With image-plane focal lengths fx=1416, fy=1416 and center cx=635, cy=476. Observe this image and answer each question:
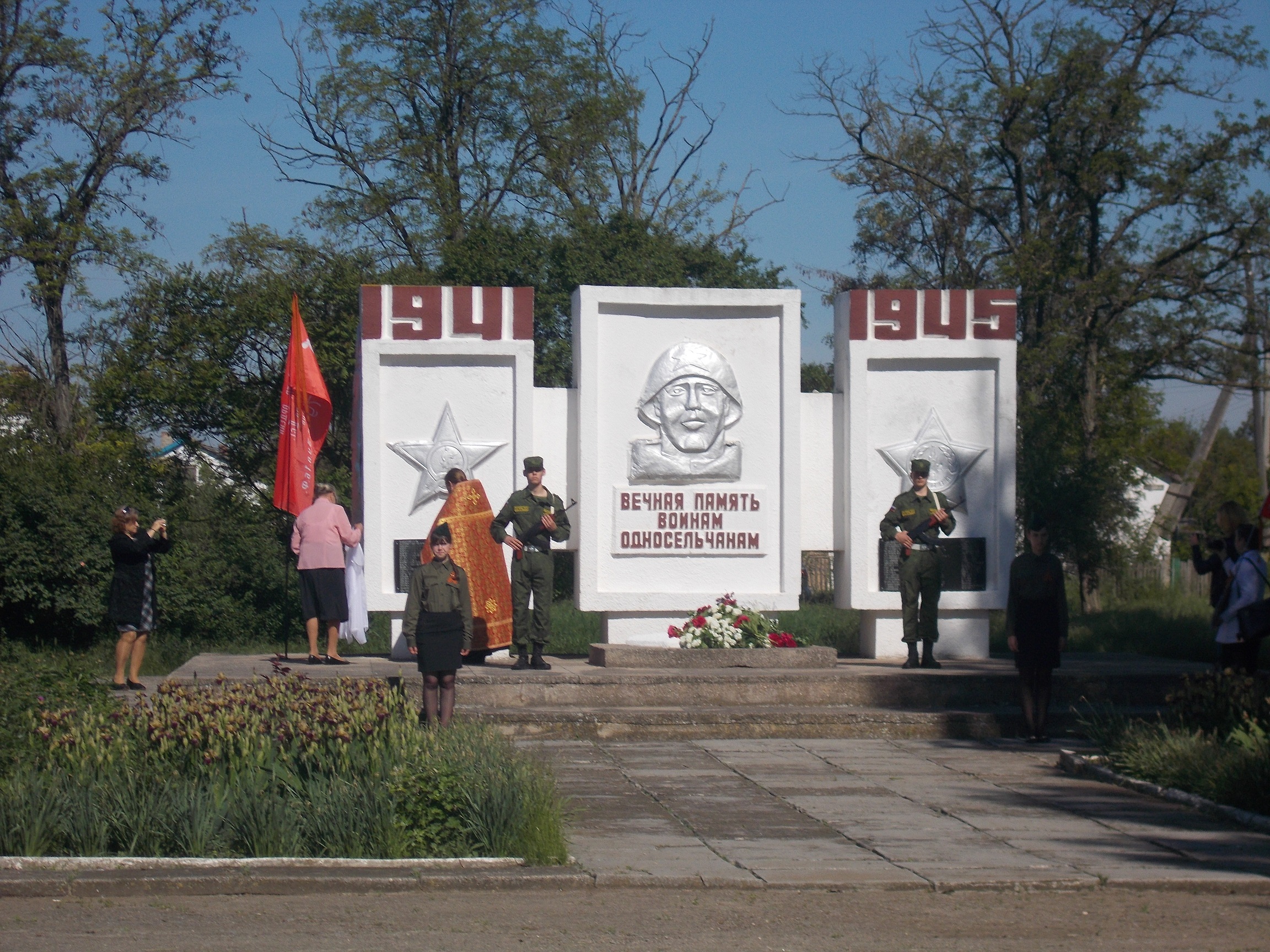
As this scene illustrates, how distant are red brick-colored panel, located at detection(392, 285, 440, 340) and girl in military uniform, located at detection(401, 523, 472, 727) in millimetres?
3847

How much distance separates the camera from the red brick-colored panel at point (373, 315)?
44.9 feet

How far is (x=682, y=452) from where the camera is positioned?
45.6 ft

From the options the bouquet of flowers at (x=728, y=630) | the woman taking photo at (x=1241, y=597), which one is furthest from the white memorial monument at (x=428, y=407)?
the woman taking photo at (x=1241, y=597)

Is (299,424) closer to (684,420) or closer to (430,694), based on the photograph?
(684,420)

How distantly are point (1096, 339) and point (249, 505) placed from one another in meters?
15.3

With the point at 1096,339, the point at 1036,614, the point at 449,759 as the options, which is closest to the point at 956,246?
the point at 1096,339

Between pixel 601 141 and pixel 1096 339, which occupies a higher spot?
pixel 601 141

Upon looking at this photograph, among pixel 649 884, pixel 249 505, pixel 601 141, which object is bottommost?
pixel 649 884

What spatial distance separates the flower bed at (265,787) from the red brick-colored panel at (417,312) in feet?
20.6

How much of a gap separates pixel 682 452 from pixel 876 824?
5.96m

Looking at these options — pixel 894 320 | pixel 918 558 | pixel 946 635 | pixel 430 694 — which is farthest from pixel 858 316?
pixel 430 694

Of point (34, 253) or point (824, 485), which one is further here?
point (34, 253)

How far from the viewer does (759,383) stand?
14102 millimetres

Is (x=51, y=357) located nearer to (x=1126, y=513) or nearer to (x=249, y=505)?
(x=249, y=505)
